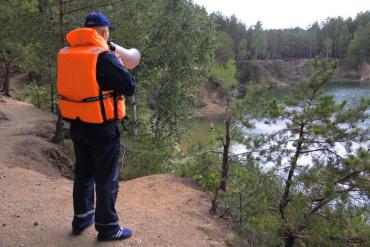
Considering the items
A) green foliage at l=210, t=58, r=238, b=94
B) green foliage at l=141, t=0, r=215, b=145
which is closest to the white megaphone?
green foliage at l=210, t=58, r=238, b=94

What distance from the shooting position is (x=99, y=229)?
149 inches

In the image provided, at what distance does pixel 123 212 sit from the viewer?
496cm

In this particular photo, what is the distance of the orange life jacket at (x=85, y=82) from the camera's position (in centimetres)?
338

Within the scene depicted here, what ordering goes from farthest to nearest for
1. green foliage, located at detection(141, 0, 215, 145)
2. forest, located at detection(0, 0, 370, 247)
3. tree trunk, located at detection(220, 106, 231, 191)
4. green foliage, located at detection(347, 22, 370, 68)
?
green foliage, located at detection(347, 22, 370, 68), green foliage, located at detection(141, 0, 215, 145), tree trunk, located at detection(220, 106, 231, 191), forest, located at detection(0, 0, 370, 247)

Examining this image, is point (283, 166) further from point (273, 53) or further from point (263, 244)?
point (273, 53)

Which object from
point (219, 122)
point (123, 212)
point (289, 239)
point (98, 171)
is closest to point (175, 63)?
point (219, 122)

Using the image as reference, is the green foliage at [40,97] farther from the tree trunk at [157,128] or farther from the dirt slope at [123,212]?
the dirt slope at [123,212]

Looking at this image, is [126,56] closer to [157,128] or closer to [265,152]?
[265,152]

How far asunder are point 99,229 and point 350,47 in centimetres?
7835

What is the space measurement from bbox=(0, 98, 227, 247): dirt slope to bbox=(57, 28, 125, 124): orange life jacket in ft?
4.24

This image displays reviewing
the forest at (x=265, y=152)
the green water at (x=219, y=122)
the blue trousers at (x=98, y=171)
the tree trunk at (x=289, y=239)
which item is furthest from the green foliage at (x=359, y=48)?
the blue trousers at (x=98, y=171)

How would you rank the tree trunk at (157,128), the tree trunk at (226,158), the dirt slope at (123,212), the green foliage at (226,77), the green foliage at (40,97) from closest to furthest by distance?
1. the dirt slope at (123,212)
2. the green foliage at (226,77)
3. the tree trunk at (226,158)
4. the tree trunk at (157,128)
5. the green foliage at (40,97)

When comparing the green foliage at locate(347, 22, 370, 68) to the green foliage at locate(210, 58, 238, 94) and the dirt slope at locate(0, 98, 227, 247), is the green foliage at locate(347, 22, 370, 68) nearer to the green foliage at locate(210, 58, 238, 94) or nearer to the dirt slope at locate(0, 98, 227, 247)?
the green foliage at locate(210, 58, 238, 94)

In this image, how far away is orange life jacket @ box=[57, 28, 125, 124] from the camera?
3379 mm
